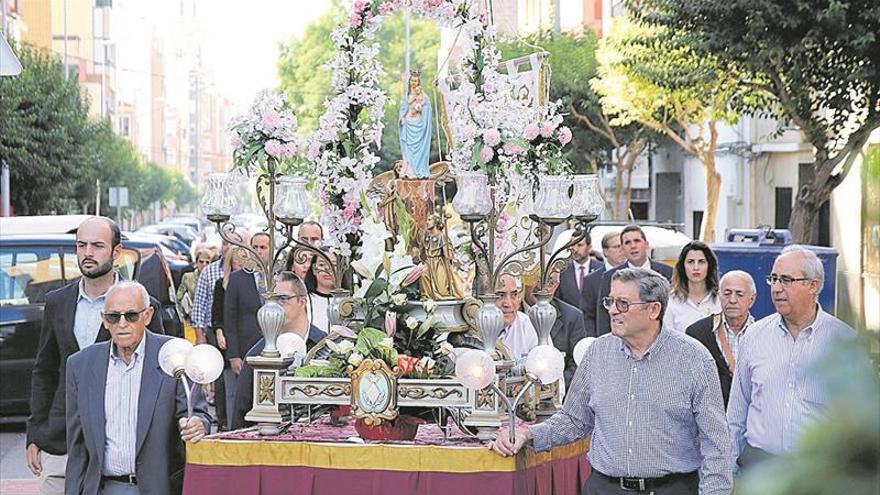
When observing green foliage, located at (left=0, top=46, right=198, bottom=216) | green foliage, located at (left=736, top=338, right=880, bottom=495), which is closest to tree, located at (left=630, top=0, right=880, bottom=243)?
Answer: green foliage, located at (left=736, top=338, right=880, bottom=495)

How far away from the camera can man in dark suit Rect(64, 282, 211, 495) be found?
260 inches

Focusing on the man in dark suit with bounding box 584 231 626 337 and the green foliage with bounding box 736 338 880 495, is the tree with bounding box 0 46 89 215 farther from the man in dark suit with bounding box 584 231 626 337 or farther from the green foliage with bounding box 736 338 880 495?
the green foliage with bounding box 736 338 880 495

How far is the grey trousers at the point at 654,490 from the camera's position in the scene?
6106 mm

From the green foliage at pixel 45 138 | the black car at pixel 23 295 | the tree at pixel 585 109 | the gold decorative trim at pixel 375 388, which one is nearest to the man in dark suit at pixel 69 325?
the gold decorative trim at pixel 375 388

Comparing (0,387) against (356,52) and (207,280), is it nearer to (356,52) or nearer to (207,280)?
(207,280)

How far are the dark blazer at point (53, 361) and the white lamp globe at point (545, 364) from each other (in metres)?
1.78

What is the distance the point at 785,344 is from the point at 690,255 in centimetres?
323

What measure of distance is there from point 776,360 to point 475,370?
1290 millimetres

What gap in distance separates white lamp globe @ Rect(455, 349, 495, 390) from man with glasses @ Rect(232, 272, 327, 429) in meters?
1.42

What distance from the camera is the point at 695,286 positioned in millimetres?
10156

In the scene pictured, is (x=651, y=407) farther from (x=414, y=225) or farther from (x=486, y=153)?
(x=414, y=225)

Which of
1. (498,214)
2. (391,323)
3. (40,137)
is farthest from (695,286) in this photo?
(40,137)

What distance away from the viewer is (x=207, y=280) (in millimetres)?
14352

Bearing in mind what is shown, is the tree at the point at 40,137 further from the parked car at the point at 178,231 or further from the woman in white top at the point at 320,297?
the woman in white top at the point at 320,297
